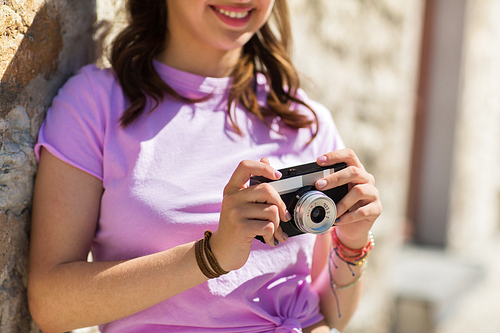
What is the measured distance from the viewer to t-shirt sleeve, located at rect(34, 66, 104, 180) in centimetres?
104

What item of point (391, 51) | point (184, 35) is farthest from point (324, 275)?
point (391, 51)

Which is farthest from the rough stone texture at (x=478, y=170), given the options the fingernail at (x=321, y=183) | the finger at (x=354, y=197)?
the fingernail at (x=321, y=183)

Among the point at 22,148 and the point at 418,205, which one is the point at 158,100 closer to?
the point at 22,148

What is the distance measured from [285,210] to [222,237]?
0.14 metres

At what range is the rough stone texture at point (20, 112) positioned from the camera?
1.03m

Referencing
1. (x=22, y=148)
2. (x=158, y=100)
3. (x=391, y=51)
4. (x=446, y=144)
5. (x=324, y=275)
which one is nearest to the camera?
(x=22, y=148)

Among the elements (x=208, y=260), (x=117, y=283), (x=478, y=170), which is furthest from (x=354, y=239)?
(x=478, y=170)

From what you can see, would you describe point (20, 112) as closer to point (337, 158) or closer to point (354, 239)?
point (337, 158)

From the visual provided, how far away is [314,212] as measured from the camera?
963 millimetres

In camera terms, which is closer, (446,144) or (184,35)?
(184,35)

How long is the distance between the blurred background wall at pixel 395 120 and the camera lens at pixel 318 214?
65 cm

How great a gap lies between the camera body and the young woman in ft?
→ 0.08

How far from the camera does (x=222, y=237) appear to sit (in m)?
0.95

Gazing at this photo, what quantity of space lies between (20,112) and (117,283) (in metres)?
0.44
